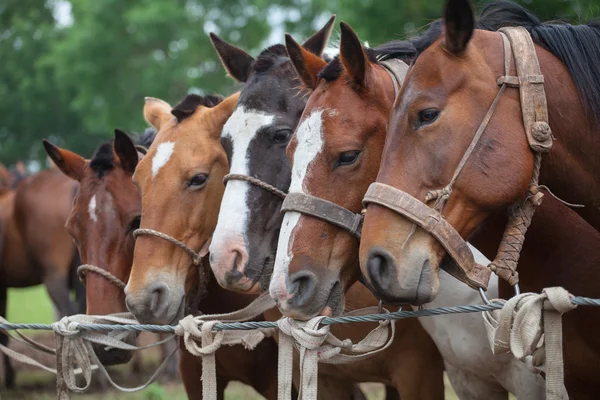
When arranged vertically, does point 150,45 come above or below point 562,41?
below

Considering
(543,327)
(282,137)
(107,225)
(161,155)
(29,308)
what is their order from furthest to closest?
1. (29,308)
2. (107,225)
3. (161,155)
4. (282,137)
5. (543,327)

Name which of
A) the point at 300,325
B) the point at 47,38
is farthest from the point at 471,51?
the point at 47,38

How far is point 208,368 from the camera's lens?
3186 millimetres

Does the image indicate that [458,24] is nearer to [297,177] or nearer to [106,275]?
[297,177]

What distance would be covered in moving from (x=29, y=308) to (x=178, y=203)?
1581 centimetres

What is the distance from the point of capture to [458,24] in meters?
2.65

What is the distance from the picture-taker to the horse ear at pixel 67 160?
5.16 m

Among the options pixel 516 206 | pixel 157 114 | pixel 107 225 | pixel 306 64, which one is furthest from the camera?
pixel 157 114

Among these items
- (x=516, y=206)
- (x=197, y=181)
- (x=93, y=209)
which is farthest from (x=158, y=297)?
(x=516, y=206)

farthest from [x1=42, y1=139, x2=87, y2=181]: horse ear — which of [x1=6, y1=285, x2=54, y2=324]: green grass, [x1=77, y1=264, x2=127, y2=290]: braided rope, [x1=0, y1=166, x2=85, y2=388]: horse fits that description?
[x1=6, y1=285, x2=54, y2=324]: green grass

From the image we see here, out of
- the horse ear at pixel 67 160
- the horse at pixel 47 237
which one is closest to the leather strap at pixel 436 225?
the horse ear at pixel 67 160

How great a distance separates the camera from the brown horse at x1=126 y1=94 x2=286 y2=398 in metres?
3.91

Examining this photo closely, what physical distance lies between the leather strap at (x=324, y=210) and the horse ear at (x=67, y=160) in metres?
2.56

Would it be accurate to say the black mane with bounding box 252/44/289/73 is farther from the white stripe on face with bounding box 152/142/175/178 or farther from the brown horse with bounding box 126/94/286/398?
the white stripe on face with bounding box 152/142/175/178
